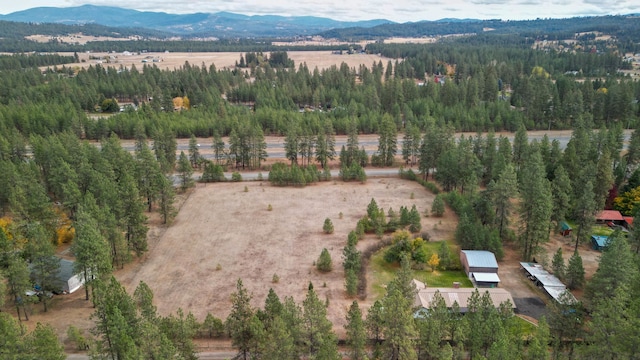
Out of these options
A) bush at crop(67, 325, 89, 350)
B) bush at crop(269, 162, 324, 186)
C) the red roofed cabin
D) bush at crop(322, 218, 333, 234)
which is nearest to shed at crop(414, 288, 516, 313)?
bush at crop(322, 218, 333, 234)

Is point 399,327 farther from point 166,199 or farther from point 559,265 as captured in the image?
point 166,199

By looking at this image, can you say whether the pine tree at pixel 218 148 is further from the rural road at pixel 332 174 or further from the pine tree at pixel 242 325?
the pine tree at pixel 242 325

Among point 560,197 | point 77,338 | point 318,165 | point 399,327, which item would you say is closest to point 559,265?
point 560,197

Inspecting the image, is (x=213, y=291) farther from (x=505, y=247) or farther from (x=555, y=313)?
(x=505, y=247)

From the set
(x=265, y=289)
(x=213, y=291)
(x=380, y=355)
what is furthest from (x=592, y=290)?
(x=213, y=291)

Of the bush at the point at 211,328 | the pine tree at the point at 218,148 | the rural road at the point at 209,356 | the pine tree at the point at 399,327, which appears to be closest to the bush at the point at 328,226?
the bush at the point at 211,328

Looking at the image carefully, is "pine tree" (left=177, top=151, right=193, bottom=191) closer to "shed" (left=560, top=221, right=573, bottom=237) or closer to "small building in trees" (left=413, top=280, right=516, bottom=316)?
"small building in trees" (left=413, top=280, right=516, bottom=316)
